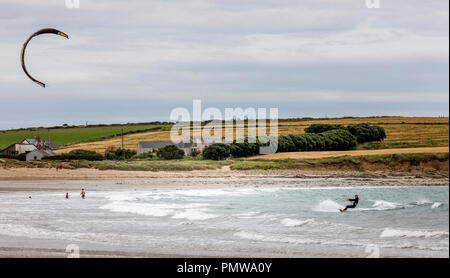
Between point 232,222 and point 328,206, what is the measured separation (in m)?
6.93

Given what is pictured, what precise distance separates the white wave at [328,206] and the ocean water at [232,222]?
0.17ft

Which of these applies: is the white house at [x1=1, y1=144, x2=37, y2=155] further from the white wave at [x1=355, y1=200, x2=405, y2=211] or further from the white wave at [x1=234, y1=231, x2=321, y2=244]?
the white wave at [x1=234, y1=231, x2=321, y2=244]

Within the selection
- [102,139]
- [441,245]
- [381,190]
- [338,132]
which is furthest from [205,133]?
[441,245]

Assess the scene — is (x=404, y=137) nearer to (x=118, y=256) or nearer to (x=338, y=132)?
(x=338, y=132)

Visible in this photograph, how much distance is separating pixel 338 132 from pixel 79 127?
4265cm

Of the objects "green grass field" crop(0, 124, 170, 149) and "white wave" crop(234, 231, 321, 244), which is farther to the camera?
"green grass field" crop(0, 124, 170, 149)

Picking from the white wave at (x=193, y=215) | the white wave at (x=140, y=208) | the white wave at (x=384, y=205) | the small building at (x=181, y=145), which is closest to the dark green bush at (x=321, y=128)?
the small building at (x=181, y=145)

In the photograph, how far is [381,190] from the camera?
31750 millimetres

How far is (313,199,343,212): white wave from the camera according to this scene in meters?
23.1

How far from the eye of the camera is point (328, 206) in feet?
80.0

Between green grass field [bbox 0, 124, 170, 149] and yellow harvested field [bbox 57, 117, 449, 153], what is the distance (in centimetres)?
331

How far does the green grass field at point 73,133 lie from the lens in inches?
2490

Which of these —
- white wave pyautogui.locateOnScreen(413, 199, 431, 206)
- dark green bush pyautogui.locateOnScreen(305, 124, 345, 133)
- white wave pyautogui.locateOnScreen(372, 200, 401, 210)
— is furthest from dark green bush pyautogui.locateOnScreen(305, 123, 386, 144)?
white wave pyautogui.locateOnScreen(372, 200, 401, 210)

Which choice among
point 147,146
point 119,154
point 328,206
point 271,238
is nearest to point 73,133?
point 147,146
